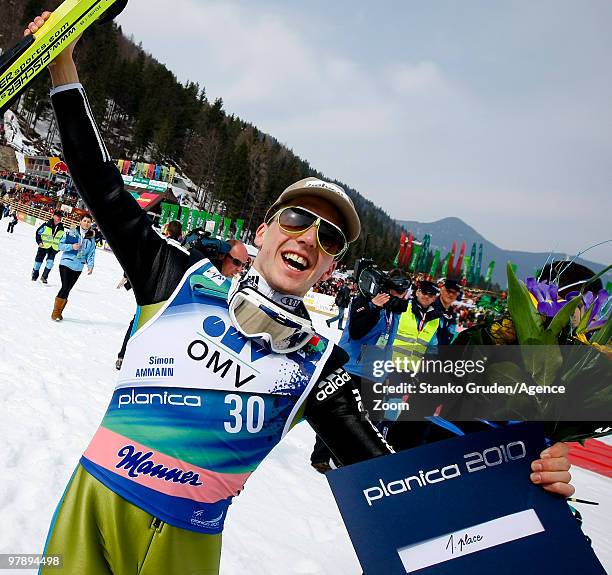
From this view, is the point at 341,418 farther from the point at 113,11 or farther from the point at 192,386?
the point at 113,11

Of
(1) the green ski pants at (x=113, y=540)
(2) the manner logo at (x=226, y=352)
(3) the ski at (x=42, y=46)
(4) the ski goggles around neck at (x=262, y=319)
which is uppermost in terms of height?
(3) the ski at (x=42, y=46)

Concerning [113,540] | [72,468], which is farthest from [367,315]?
[113,540]

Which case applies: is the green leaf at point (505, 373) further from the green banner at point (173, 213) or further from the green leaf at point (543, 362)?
the green banner at point (173, 213)

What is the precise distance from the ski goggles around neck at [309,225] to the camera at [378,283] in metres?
3.65

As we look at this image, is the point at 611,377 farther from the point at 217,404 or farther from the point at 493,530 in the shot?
the point at 217,404

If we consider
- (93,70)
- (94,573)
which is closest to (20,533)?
(94,573)

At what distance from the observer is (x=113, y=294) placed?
45.0 ft

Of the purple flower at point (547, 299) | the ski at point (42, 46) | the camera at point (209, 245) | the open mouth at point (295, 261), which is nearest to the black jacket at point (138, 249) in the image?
the ski at point (42, 46)

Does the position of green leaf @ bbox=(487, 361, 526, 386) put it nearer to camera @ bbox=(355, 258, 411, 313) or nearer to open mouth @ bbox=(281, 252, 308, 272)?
open mouth @ bbox=(281, 252, 308, 272)

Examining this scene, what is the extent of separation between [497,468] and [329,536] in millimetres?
3049

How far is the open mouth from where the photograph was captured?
1.58 metres

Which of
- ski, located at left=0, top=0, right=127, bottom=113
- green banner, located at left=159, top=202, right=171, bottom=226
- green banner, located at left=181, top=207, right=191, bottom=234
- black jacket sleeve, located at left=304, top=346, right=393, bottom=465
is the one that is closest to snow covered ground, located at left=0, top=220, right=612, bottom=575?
black jacket sleeve, located at left=304, top=346, right=393, bottom=465

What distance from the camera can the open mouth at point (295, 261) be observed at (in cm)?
158

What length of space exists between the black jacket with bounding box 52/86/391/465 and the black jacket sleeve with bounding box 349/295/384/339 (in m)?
3.57
